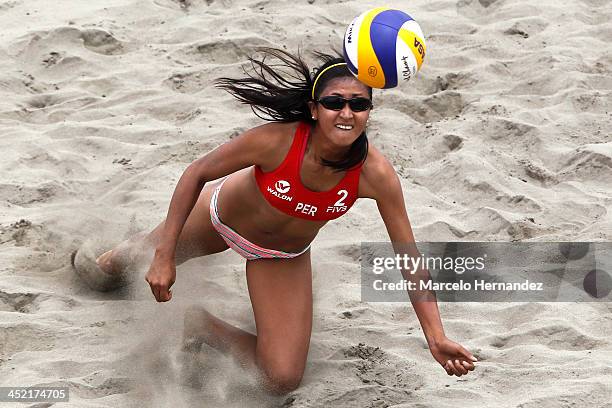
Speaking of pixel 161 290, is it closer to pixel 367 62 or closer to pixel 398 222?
pixel 398 222

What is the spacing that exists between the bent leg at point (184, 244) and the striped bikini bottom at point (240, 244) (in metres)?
0.08

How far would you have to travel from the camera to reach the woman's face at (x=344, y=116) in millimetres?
3525

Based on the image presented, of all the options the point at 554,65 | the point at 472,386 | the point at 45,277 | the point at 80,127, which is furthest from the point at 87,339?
the point at 554,65

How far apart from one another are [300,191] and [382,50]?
0.64m

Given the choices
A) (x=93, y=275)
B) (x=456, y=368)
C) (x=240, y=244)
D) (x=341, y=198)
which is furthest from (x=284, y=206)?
(x=93, y=275)

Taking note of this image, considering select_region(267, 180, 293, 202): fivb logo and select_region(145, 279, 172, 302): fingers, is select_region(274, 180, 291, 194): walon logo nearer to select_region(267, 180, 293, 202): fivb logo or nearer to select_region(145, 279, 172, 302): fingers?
select_region(267, 180, 293, 202): fivb logo

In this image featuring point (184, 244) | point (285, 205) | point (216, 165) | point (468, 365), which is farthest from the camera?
point (184, 244)

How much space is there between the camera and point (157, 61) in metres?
6.23

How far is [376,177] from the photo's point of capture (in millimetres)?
3721

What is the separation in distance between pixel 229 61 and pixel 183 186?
2.63 m

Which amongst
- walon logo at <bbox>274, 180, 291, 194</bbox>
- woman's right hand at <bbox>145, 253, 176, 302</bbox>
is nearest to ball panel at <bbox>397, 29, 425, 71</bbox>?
walon logo at <bbox>274, 180, 291, 194</bbox>

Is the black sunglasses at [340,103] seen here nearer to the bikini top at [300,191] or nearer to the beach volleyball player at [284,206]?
the beach volleyball player at [284,206]

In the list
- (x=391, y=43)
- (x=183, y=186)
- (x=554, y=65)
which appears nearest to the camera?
(x=391, y=43)

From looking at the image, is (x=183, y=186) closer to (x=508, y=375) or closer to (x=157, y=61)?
(x=508, y=375)
